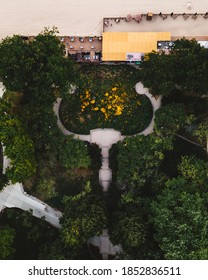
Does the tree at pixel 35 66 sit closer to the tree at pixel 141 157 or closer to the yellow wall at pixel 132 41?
the yellow wall at pixel 132 41

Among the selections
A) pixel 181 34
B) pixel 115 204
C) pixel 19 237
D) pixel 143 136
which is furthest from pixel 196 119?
pixel 19 237

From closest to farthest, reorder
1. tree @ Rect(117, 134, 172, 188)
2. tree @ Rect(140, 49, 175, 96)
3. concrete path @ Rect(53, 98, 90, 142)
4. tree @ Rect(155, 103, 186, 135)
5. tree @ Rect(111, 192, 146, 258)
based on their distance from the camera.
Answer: tree @ Rect(111, 192, 146, 258)
tree @ Rect(140, 49, 175, 96)
tree @ Rect(155, 103, 186, 135)
tree @ Rect(117, 134, 172, 188)
concrete path @ Rect(53, 98, 90, 142)

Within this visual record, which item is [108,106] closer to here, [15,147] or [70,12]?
[15,147]

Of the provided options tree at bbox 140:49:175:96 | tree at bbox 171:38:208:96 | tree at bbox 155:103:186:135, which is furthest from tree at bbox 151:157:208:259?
tree at bbox 140:49:175:96

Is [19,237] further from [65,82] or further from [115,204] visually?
[65,82]

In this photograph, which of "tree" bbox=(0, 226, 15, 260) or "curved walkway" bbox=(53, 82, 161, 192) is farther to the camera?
"curved walkway" bbox=(53, 82, 161, 192)

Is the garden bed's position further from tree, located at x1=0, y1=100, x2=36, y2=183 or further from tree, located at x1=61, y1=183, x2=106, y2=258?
tree, located at x1=61, y1=183, x2=106, y2=258
